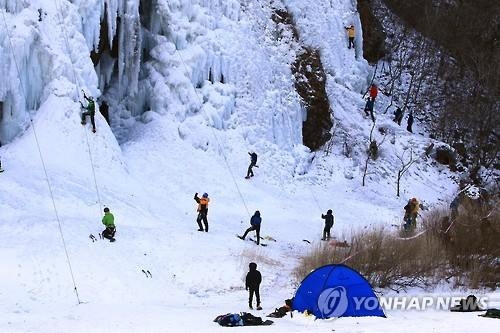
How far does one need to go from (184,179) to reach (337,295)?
36.4 feet

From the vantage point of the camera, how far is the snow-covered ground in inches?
531

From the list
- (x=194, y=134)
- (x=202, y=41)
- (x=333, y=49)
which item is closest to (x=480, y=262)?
(x=194, y=134)

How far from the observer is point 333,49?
1355 inches

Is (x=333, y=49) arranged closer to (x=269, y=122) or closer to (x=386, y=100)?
(x=386, y=100)

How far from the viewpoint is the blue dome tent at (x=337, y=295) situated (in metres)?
13.4

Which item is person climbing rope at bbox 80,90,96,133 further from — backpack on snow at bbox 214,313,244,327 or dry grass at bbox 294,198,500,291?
backpack on snow at bbox 214,313,244,327

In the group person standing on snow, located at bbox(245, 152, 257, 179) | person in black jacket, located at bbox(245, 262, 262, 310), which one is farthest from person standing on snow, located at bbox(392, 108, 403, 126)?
person in black jacket, located at bbox(245, 262, 262, 310)

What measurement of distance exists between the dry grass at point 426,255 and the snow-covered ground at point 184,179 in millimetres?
1132

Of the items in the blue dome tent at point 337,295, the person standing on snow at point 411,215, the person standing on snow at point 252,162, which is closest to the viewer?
the blue dome tent at point 337,295

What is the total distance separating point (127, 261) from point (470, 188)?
21.2 metres

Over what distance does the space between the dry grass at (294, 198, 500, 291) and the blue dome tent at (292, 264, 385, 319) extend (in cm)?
290

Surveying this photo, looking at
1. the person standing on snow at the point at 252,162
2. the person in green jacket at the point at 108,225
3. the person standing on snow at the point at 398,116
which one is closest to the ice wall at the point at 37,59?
the person in green jacket at the point at 108,225

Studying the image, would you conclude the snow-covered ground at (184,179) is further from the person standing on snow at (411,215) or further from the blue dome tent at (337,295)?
the person standing on snow at (411,215)

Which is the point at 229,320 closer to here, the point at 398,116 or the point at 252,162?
the point at 252,162
